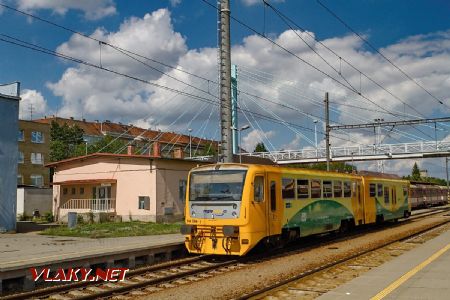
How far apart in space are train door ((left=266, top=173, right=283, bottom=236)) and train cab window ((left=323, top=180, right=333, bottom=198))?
419 cm

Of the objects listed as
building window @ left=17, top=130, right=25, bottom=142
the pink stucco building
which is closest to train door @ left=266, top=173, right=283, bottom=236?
the pink stucco building

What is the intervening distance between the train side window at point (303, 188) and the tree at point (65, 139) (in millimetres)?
66597

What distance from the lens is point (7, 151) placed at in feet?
86.3

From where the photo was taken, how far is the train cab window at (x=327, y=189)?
778 inches

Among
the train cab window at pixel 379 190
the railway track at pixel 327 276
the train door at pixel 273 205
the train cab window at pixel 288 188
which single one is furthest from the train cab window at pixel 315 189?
the train cab window at pixel 379 190

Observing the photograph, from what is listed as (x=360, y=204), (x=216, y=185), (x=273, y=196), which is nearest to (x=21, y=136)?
(x=360, y=204)

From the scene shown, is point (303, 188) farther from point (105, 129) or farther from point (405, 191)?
point (105, 129)

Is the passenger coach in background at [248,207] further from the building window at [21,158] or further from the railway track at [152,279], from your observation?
the building window at [21,158]

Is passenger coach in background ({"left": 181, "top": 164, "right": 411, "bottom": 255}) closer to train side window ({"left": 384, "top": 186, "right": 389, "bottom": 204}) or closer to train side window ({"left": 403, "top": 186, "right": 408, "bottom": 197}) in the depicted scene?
train side window ({"left": 384, "top": 186, "right": 389, "bottom": 204})

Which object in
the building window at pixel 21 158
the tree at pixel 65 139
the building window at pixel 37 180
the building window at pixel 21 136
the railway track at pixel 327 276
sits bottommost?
the railway track at pixel 327 276

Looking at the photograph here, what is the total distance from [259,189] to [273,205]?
92 cm

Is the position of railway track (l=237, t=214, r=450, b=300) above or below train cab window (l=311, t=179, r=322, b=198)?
below

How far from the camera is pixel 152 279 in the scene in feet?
39.9

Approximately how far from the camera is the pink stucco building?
31.0 metres
